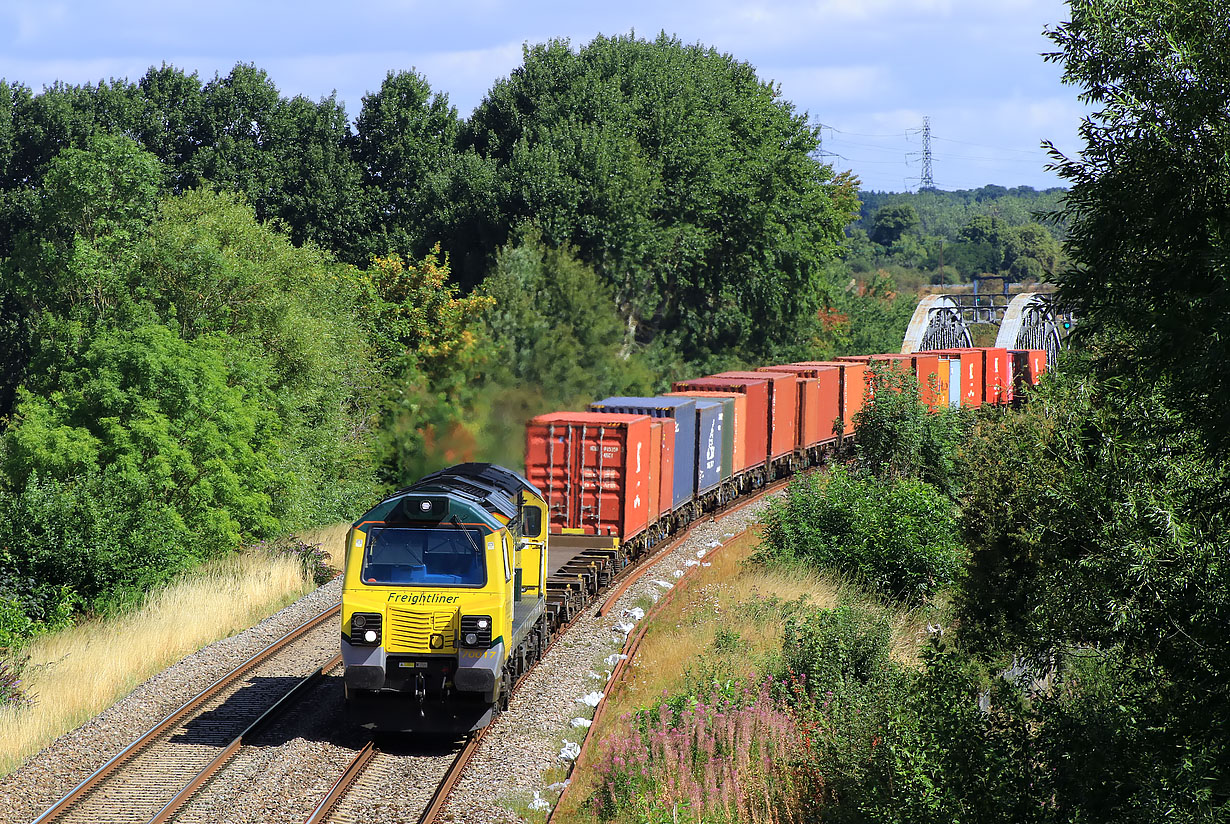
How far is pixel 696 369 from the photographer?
58.5m

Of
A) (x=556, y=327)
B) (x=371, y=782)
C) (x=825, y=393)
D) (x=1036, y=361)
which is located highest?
(x=556, y=327)

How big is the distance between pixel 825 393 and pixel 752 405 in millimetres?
7344

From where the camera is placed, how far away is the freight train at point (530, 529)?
43.0 ft

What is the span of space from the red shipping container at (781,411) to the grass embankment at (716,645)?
8.52m

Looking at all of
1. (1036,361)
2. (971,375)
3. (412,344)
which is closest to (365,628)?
(412,344)

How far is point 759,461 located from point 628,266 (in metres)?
21.6

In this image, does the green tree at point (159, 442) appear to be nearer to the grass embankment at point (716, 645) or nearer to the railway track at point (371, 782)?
the grass embankment at point (716, 645)

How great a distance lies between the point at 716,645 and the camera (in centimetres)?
1745

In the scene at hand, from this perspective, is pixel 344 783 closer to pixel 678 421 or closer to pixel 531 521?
pixel 531 521

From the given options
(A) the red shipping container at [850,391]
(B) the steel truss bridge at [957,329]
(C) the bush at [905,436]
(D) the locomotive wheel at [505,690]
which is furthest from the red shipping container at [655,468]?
(B) the steel truss bridge at [957,329]

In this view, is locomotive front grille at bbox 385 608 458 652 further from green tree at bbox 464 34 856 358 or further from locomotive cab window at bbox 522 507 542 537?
green tree at bbox 464 34 856 358

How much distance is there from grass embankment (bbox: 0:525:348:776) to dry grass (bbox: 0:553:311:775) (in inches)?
0.5

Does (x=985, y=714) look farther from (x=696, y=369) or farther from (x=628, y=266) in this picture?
(x=696, y=369)

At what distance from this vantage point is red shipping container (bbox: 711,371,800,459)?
3378 centimetres
